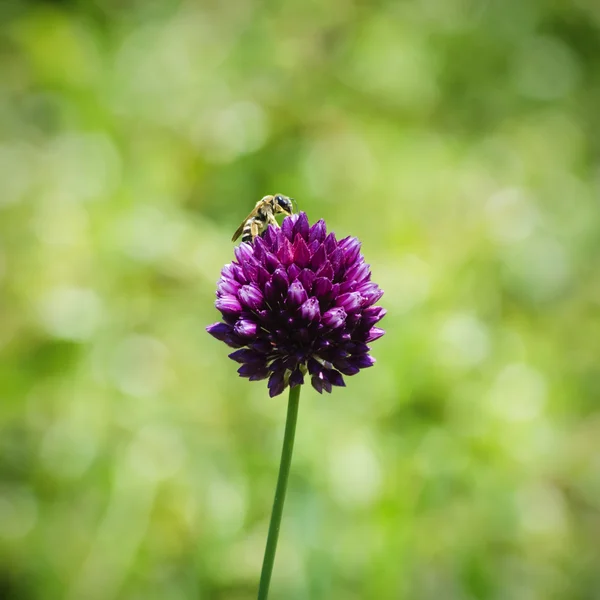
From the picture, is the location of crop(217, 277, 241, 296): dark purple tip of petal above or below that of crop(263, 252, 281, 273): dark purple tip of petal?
below

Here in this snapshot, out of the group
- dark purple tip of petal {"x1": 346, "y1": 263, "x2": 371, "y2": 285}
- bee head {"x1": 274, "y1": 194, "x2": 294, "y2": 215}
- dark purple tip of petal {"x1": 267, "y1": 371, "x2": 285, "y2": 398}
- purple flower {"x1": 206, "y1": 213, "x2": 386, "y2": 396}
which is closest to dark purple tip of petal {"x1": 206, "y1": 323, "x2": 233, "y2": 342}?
purple flower {"x1": 206, "y1": 213, "x2": 386, "y2": 396}

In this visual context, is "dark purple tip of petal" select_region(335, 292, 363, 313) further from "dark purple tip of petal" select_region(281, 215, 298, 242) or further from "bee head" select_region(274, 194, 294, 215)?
"bee head" select_region(274, 194, 294, 215)

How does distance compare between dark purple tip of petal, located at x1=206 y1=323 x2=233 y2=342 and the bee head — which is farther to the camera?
the bee head

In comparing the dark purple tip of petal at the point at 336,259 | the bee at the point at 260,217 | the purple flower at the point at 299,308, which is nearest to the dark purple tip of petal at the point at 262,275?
the purple flower at the point at 299,308

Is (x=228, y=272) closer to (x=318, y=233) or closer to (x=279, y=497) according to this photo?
(x=318, y=233)

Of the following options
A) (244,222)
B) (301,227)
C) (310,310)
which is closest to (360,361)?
(310,310)

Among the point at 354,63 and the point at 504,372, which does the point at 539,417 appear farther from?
the point at 354,63
